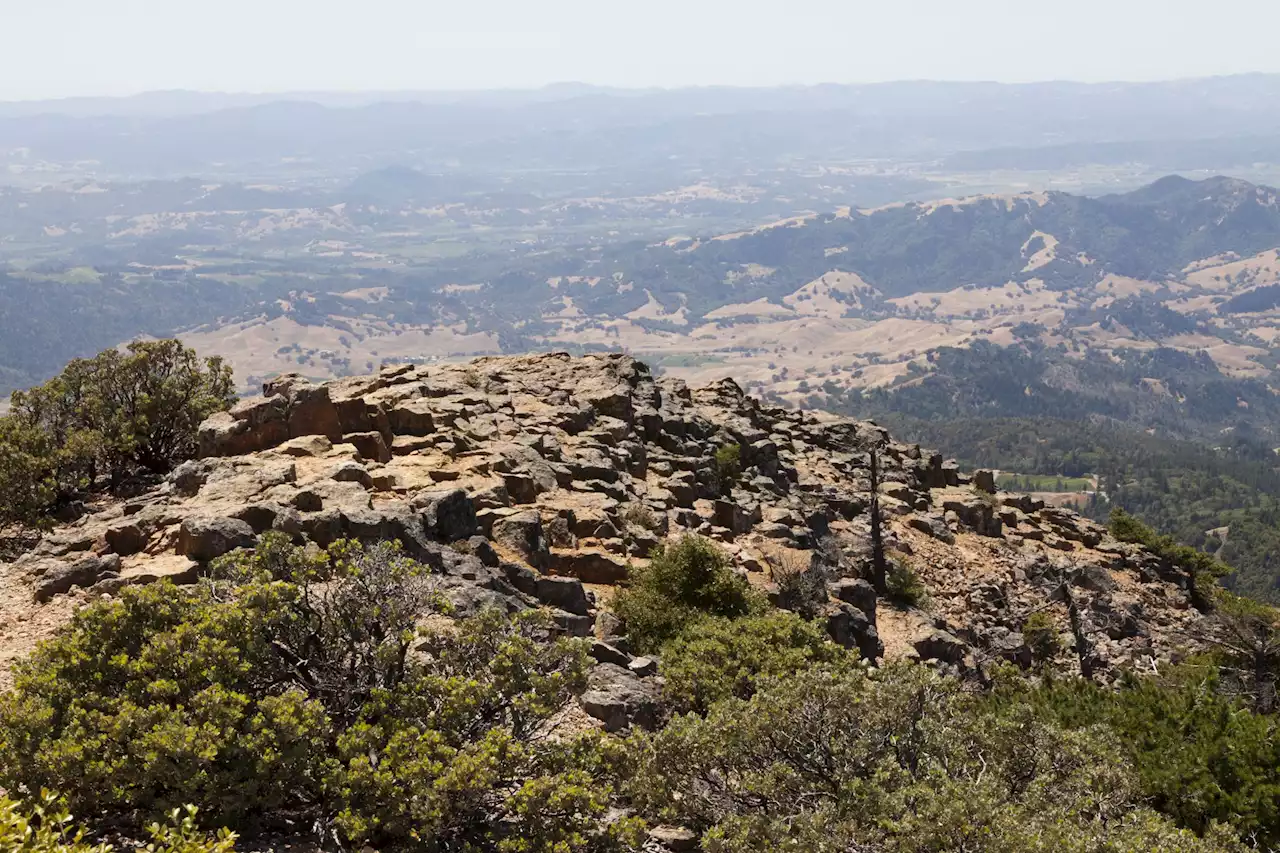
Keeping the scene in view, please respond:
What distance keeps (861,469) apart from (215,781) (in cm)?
5039

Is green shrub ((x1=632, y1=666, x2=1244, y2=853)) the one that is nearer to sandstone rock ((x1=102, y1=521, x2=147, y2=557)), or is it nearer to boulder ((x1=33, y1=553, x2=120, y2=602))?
boulder ((x1=33, y1=553, x2=120, y2=602))

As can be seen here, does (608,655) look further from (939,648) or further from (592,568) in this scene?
(939,648)

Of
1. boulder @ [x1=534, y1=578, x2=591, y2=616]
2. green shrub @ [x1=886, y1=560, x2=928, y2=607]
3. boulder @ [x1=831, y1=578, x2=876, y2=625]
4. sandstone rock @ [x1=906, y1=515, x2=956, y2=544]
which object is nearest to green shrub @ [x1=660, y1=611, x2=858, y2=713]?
boulder @ [x1=534, y1=578, x2=591, y2=616]

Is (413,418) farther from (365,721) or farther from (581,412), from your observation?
(365,721)

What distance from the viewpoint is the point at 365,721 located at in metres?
17.2

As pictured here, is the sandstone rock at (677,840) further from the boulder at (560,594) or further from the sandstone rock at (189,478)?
the sandstone rock at (189,478)

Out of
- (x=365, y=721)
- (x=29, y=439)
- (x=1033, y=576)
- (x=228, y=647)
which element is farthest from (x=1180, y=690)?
(x=29, y=439)

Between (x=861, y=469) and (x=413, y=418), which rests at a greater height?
(x=413, y=418)

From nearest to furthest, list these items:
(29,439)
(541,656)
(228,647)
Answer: (228,647) → (541,656) → (29,439)

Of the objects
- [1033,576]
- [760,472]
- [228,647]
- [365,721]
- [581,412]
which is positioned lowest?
[1033,576]

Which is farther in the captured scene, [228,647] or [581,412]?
[581,412]

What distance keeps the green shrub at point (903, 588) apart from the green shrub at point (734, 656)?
1677 centimetres

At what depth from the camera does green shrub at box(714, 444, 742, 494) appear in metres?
48.7

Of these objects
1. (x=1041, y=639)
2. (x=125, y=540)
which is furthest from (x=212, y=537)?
(x=1041, y=639)
